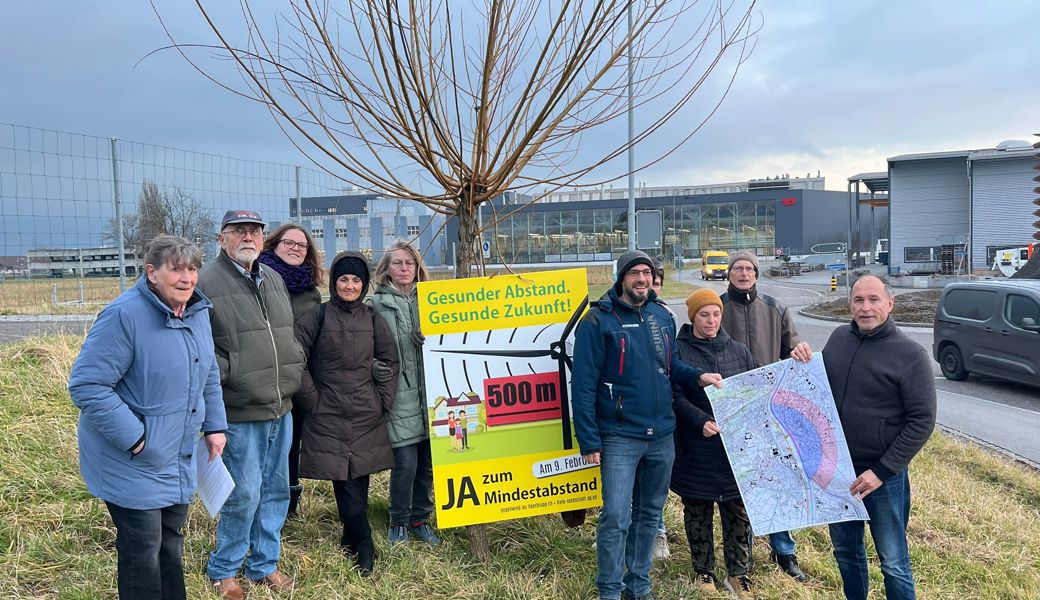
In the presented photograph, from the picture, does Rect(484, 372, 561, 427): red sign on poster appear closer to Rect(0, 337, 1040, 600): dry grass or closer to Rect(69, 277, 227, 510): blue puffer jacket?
Rect(0, 337, 1040, 600): dry grass

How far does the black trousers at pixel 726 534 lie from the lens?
372 centimetres

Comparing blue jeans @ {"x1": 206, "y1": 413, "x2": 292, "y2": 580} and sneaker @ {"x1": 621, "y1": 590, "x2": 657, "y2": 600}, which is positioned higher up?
blue jeans @ {"x1": 206, "y1": 413, "x2": 292, "y2": 580}

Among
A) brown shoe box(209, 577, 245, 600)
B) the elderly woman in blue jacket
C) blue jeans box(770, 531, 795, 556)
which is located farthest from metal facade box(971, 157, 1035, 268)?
the elderly woman in blue jacket

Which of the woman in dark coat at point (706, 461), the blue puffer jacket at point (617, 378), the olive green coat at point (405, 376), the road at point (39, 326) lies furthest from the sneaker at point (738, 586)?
the road at point (39, 326)

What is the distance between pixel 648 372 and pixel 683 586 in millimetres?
1258

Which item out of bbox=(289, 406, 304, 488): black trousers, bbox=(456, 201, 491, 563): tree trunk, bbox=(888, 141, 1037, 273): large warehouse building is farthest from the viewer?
bbox=(888, 141, 1037, 273): large warehouse building

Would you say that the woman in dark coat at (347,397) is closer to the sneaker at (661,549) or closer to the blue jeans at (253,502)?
the blue jeans at (253,502)

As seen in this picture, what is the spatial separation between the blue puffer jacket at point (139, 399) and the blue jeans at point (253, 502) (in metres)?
0.48

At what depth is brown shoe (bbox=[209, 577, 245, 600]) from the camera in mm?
3309

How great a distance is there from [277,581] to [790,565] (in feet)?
9.46

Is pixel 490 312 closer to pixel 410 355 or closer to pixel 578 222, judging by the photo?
pixel 410 355

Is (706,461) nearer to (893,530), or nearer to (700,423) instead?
(700,423)

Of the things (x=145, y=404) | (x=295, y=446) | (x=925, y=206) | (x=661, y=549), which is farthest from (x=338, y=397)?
(x=925, y=206)

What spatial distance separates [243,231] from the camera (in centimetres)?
340
